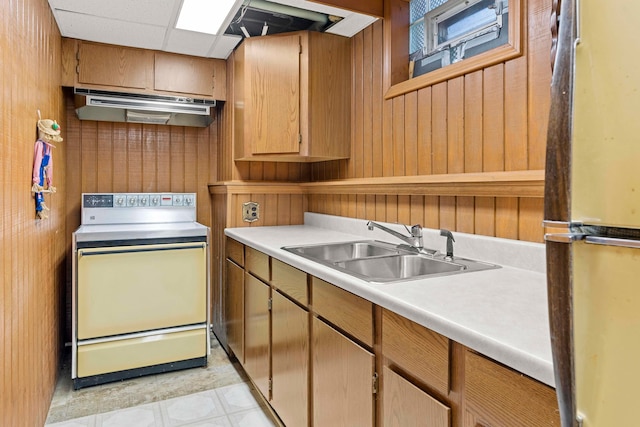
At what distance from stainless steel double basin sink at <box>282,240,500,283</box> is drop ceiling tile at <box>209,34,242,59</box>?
1.53 metres

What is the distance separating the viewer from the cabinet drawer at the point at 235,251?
2568 mm

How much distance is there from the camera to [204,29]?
2537 mm

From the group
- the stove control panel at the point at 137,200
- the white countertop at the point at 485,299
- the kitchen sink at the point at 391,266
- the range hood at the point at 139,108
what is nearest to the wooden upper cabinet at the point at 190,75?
the range hood at the point at 139,108

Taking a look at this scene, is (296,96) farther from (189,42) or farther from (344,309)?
(344,309)

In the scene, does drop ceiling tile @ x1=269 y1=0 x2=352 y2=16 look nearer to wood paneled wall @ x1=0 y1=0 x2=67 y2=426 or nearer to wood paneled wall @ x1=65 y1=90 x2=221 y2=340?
wood paneled wall @ x1=0 y1=0 x2=67 y2=426

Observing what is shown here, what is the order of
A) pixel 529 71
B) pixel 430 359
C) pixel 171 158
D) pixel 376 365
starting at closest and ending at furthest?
pixel 430 359, pixel 376 365, pixel 529 71, pixel 171 158

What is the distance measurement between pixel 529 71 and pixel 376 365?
1.18m

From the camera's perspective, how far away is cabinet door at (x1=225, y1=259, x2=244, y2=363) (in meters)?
2.56

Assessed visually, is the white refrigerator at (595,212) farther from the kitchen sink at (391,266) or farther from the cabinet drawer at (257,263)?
the cabinet drawer at (257,263)

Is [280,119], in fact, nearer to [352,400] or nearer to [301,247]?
[301,247]

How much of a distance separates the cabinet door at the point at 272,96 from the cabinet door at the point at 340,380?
1398 mm

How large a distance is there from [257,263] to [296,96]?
43.2 inches

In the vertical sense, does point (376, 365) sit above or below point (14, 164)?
below

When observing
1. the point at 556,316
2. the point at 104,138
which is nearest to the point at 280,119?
the point at 104,138
